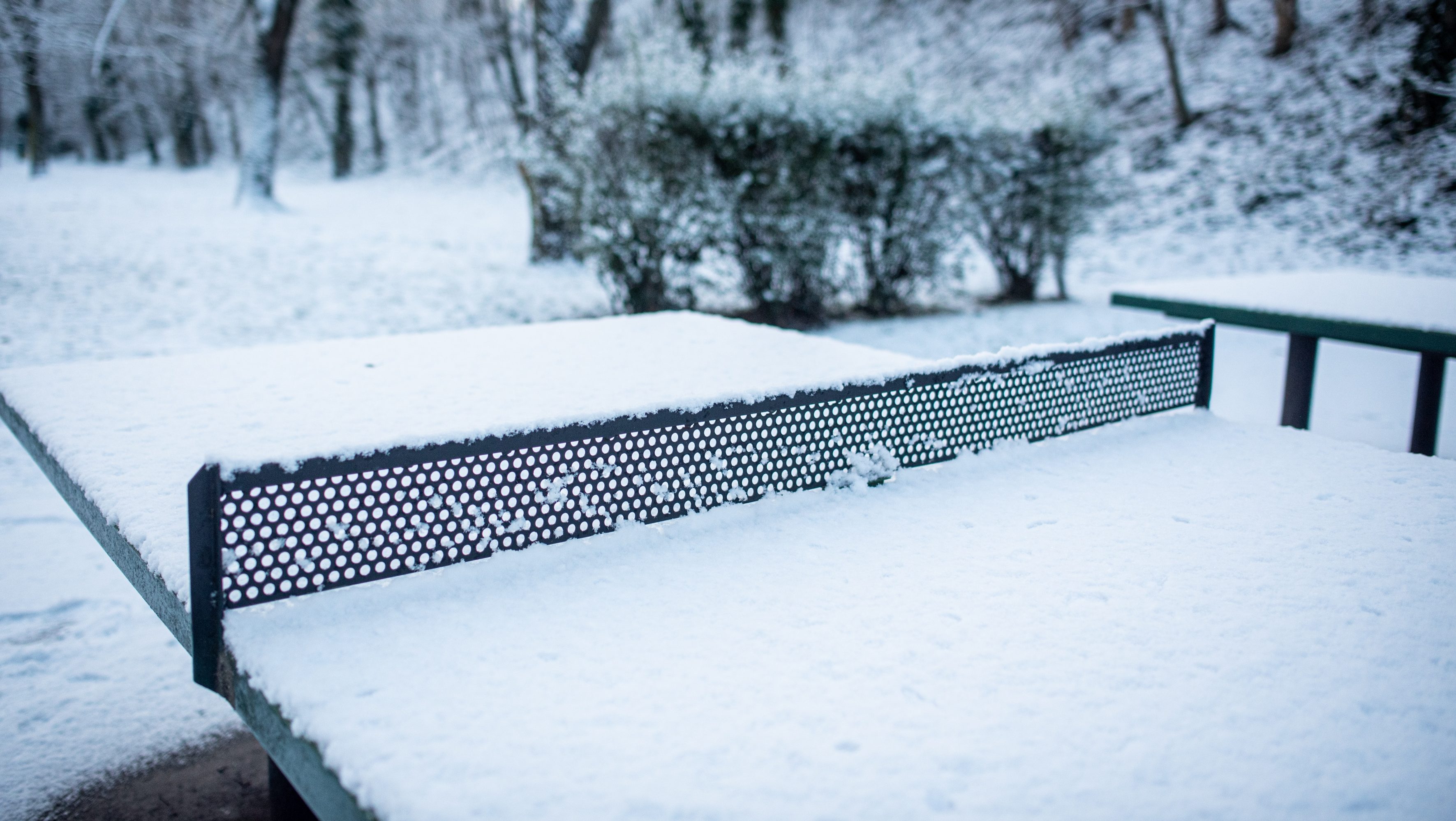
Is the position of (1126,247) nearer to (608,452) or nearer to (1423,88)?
(1423,88)

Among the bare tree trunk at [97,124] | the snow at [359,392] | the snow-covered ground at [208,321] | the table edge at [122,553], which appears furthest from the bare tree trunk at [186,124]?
the table edge at [122,553]

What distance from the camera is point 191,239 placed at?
42.3ft

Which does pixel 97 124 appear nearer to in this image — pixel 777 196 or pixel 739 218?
pixel 739 218

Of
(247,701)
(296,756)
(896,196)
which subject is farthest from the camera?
(896,196)

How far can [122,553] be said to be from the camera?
268 centimetres

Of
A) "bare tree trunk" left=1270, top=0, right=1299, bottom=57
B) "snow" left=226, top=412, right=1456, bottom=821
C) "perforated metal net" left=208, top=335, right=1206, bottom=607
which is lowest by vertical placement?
"snow" left=226, top=412, right=1456, bottom=821

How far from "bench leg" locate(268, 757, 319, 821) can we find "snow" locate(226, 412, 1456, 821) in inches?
22.1

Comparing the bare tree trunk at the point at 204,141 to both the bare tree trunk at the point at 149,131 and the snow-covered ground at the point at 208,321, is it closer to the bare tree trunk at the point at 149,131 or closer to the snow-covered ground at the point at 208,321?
the bare tree trunk at the point at 149,131

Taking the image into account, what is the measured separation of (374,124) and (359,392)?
3422cm

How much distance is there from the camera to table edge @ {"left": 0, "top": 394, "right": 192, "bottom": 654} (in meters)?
2.33

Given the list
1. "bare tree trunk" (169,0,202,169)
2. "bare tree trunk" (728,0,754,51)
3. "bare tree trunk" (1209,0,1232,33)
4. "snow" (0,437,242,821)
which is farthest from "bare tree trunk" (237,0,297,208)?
"bare tree trunk" (1209,0,1232,33)

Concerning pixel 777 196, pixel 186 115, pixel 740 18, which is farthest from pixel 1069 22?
pixel 186 115

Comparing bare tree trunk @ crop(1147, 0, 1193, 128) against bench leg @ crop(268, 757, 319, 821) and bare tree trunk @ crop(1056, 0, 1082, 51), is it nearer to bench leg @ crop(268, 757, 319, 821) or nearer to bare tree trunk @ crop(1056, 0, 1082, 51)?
bare tree trunk @ crop(1056, 0, 1082, 51)

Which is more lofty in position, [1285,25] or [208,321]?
[1285,25]
